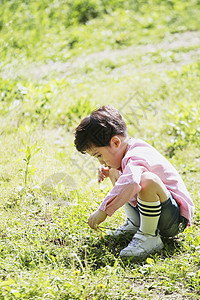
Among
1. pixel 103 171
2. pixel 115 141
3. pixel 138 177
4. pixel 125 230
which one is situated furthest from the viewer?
pixel 103 171

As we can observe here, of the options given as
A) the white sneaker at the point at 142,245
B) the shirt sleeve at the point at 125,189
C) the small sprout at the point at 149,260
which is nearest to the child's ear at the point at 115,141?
the shirt sleeve at the point at 125,189

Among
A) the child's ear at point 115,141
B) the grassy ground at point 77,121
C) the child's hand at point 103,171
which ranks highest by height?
the child's ear at point 115,141

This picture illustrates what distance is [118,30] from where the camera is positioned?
8133mm

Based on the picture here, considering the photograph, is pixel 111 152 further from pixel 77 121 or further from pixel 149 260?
pixel 77 121

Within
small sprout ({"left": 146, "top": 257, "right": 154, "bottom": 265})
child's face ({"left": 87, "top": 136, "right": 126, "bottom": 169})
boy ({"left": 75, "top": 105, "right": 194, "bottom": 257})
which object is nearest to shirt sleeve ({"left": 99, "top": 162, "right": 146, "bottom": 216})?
boy ({"left": 75, "top": 105, "right": 194, "bottom": 257})

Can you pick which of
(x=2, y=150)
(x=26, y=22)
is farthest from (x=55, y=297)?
(x=26, y=22)

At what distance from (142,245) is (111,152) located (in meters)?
0.56

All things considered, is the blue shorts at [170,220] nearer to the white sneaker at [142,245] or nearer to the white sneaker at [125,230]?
the white sneaker at [142,245]

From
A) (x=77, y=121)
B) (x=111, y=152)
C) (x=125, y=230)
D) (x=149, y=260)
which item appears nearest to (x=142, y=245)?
(x=149, y=260)

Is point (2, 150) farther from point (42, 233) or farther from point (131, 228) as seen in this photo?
point (131, 228)

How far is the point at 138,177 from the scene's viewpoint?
2.26 metres

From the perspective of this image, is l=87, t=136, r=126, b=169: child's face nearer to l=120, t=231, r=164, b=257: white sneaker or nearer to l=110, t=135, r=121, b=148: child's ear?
l=110, t=135, r=121, b=148: child's ear

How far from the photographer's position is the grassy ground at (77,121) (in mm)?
2160

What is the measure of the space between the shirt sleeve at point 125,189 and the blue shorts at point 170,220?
0.23 m
